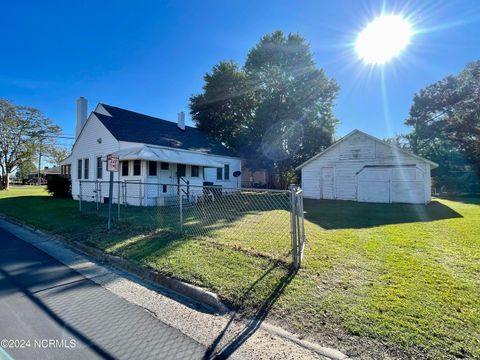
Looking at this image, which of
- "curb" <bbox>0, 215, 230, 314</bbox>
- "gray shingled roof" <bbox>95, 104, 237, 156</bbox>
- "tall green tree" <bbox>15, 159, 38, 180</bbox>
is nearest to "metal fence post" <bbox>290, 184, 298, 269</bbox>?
"curb" <bbox>0, 215, 230, 314</bbox>

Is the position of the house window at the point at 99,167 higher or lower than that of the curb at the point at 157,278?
higher

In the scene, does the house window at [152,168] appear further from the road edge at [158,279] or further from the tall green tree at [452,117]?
the tall green tree at [452,117]

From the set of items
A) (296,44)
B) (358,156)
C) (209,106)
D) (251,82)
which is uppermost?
(296,44)

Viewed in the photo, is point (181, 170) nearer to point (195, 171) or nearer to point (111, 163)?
point (195, 171)

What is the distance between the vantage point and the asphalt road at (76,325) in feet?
8.55

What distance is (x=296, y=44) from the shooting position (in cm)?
3014

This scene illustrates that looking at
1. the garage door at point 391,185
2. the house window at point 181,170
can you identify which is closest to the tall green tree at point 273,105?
the garage door at point 391,185

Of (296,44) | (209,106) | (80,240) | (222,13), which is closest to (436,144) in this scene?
(296,44)

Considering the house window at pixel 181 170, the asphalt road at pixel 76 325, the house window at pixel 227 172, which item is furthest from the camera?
the house window at pixel 227 172

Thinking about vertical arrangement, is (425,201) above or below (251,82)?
below

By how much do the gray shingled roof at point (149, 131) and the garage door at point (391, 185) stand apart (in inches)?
457

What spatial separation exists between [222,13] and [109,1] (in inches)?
174

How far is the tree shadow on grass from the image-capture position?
8.61 ft

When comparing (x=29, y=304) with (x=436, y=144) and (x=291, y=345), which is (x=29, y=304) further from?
(x=436, y=144)
